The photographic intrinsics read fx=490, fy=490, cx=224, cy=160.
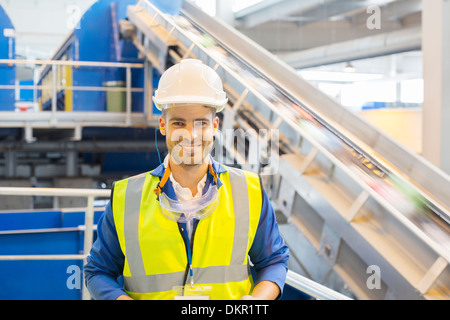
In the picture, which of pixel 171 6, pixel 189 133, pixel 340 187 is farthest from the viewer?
pixel 171 6

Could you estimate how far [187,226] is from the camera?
56.2 inches

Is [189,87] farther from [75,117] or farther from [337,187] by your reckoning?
[75,117]

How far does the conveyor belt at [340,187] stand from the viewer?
2.81 m

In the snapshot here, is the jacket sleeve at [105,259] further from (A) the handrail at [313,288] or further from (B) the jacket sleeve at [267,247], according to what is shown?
(A) the handrail at [313,288]

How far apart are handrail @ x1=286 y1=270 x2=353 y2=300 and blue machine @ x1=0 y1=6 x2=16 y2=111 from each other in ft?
25.9

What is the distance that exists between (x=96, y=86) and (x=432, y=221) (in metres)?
7.21

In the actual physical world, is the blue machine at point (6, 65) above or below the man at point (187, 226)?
above

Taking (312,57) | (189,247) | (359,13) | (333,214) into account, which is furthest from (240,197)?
(359,13)

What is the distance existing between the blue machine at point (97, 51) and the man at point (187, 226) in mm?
7834

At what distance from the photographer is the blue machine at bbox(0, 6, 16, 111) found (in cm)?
855

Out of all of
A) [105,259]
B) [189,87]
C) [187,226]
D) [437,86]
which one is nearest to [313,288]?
[187,226]

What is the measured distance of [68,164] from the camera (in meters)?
9.88

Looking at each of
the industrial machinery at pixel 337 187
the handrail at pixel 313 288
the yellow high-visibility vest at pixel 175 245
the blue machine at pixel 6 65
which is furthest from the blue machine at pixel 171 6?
the yellow high-visibility vest at pixel 175 245

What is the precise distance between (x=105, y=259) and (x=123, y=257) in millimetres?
54
